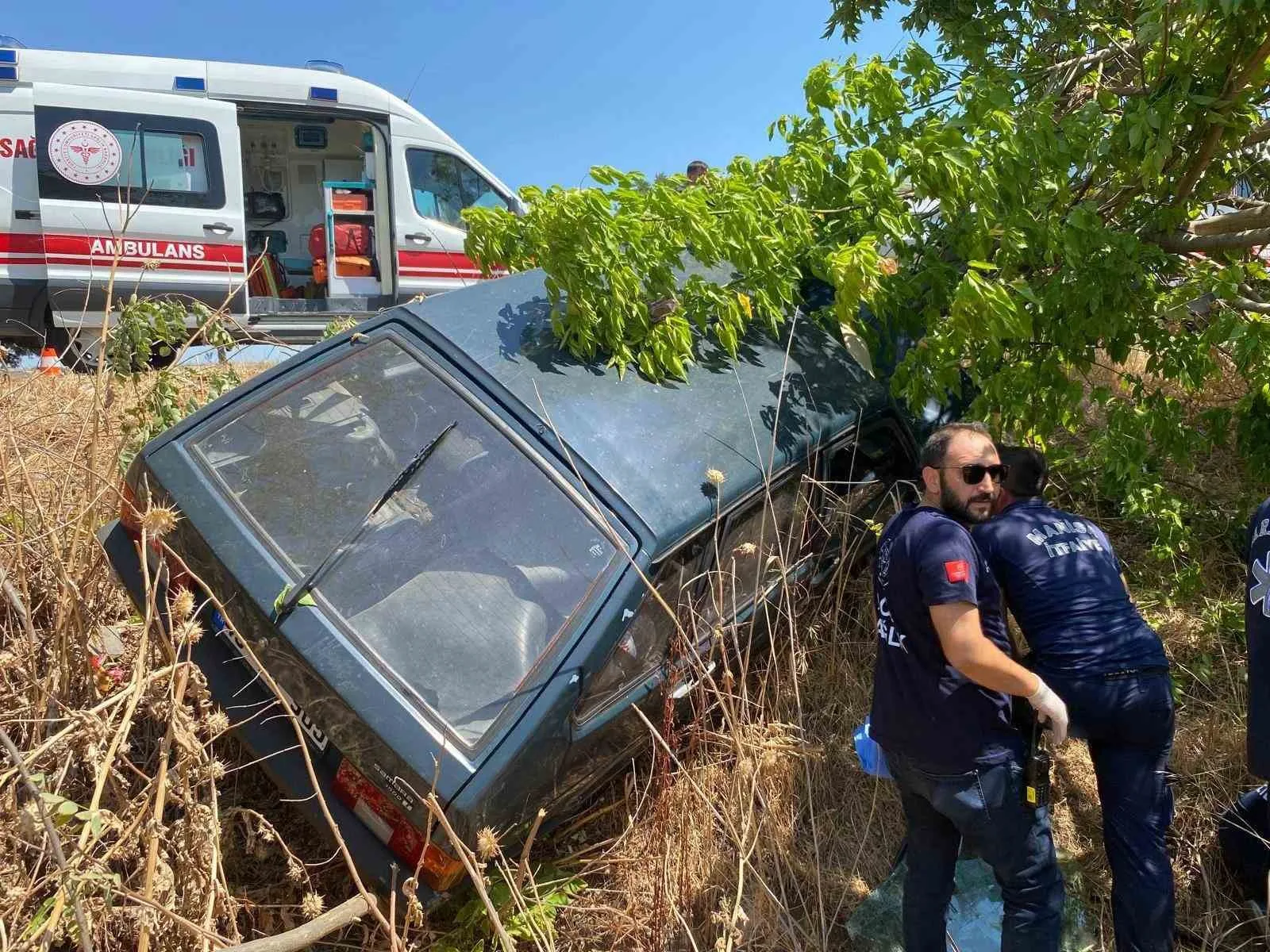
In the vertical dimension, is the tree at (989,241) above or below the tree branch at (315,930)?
above

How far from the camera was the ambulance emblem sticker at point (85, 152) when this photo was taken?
7207 mm

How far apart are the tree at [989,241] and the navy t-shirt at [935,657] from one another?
1.08m

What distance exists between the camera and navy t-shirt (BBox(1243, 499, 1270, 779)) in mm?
2600

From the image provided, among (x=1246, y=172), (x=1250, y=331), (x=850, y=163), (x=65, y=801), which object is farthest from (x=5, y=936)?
(x=1246, y=172)

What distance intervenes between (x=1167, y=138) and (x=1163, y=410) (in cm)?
112

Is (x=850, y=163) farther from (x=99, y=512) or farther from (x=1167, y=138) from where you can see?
(x=99, y=512)

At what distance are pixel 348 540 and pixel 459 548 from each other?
33 cm

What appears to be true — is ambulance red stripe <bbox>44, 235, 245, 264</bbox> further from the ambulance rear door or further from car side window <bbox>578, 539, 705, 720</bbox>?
car side window <bbox>578, 539, 705, 720</bbox>

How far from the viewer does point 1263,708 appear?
2.62 metres

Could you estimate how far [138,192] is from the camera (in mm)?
7633

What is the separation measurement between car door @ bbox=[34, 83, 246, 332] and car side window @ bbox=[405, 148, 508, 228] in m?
1.65

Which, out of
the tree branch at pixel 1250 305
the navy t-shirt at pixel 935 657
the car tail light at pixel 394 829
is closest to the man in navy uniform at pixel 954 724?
the navy t-shirt at pixel 935 657

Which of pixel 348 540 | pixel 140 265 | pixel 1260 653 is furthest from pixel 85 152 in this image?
pixel 1260 653

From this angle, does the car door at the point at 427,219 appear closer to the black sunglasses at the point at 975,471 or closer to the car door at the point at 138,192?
the car door at the point at 138,192
